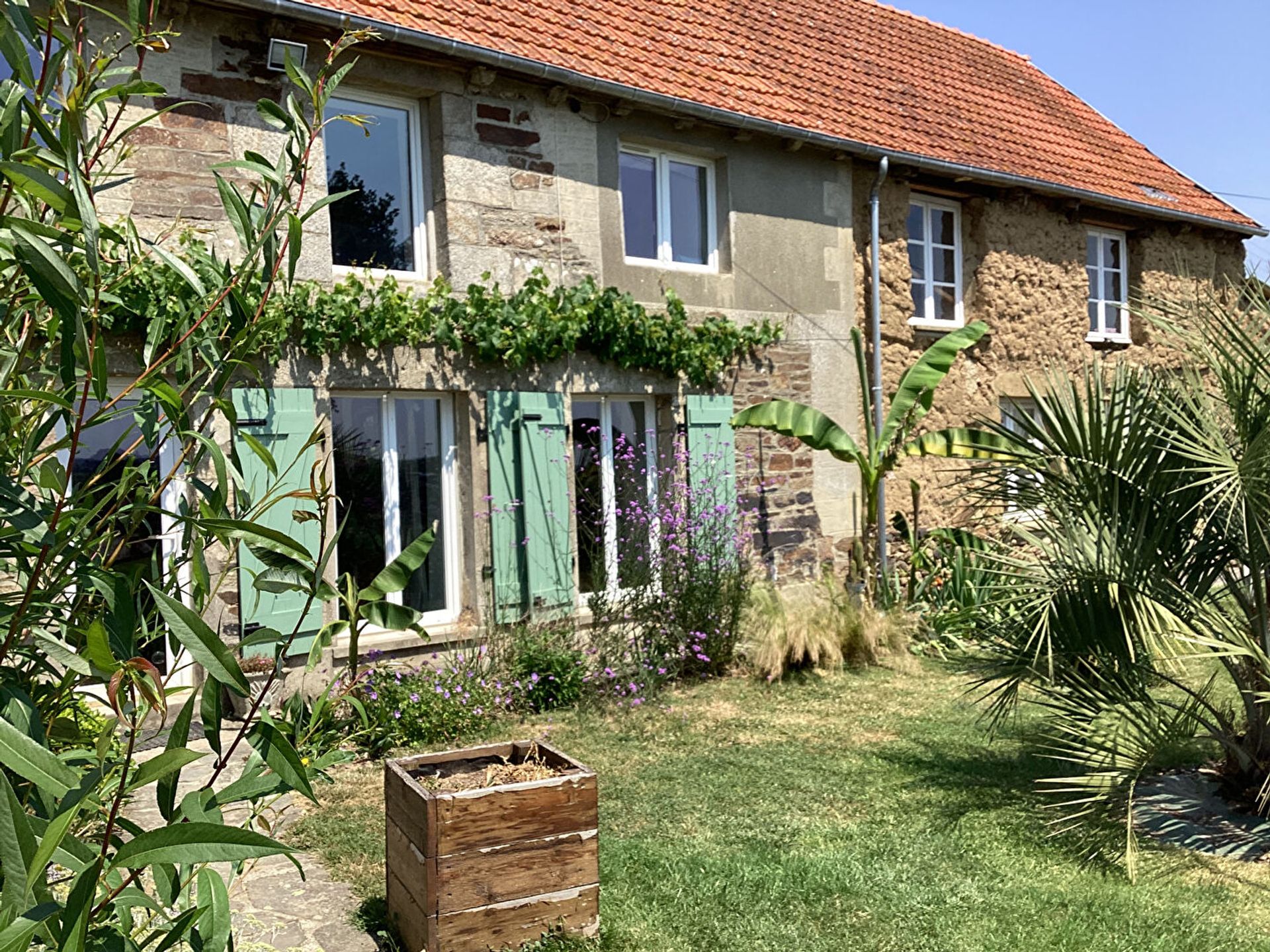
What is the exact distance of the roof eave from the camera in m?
7.22

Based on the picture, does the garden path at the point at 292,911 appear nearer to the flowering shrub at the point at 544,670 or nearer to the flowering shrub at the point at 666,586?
the flowering shrub at the point at 544,670

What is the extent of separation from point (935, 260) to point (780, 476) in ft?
12.0

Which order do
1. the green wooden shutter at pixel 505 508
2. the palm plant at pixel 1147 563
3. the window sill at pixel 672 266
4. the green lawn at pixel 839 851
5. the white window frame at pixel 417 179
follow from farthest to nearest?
1. the window sill at pixel 672 266
2. the white window frame at pixel 417 179
3. the green wooden shutter at pixel 505 508
4. the palm plant at pixel 1147 563
5. the green lawn at pixel 839 851

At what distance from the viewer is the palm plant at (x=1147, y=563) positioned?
4.86 meters

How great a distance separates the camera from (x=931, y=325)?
11.6 m

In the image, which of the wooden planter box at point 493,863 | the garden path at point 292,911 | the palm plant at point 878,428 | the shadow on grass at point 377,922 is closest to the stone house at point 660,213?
the palm plant at point 878,428

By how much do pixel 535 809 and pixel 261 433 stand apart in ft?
13.4

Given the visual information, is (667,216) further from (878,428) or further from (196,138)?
(196,138)

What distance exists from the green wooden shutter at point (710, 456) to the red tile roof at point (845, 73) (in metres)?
2.68

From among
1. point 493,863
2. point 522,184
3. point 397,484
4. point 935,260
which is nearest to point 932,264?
point 935,260

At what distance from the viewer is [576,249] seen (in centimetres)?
891

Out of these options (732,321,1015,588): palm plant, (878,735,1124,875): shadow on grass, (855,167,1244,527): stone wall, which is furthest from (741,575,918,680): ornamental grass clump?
(878,735,1124,875): shadow on grass

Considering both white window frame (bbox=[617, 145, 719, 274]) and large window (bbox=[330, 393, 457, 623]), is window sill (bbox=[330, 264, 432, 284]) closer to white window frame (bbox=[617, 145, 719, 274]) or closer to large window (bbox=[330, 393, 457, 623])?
large window (bbox=[330, 393, 457, 623])

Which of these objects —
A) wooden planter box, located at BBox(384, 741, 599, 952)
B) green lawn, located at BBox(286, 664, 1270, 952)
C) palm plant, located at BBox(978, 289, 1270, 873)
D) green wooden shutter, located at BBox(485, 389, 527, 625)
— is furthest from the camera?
green wooden shutter, located at BBox(485, 389, 527, 625)
